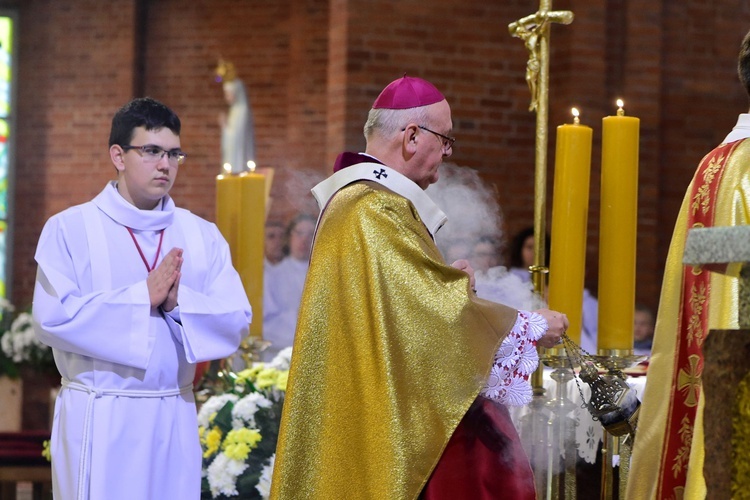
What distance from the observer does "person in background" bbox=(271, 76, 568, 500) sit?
2.94 metres

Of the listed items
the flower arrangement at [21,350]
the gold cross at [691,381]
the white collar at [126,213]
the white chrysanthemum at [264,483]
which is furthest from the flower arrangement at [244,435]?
the flower arrangement at [21,350]

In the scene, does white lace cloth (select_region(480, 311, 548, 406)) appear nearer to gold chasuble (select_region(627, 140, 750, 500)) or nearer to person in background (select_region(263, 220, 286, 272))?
gold chasuble (select_region(627, 140, 750, 500))

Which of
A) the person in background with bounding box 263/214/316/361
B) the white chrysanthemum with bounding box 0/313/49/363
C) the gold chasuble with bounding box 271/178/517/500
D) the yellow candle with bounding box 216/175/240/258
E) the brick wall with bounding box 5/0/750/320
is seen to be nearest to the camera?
the gold chasuble with bounding box 271/178/517/500

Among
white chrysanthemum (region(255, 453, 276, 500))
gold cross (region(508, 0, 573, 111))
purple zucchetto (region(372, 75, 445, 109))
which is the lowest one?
white chrysanthemum (region(255, 453, 276, 500))

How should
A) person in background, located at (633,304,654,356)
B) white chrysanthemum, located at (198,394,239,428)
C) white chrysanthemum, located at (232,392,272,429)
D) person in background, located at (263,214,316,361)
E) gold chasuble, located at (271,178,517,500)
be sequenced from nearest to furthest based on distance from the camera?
gold chasuble, located at (271,178,517,500), white chrysanthemum, located at (232,392,272,429), white chrysanthemum, located at (198,394,239,428), person in background, located at (633,304,654,356), person in background, located at (263,214,316,361)

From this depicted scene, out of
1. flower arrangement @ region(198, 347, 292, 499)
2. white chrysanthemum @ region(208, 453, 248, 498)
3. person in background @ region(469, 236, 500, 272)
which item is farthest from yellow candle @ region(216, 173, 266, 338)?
person in background @ region(469, 236, 500, 272)

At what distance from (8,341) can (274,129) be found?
11.2ft

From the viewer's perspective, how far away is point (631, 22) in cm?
842

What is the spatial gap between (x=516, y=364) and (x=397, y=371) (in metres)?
0.31

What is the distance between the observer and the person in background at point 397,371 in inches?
116

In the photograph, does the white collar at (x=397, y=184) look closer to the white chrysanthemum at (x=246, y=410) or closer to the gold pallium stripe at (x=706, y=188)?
the gold pallium stripe at (x=706, y=188)

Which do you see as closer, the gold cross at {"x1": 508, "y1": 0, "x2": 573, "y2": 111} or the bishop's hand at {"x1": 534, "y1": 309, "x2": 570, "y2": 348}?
the bishop's hand at {"x1": 534, "y1": 309, "x2": 570, "y2": 348}

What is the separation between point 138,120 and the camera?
3654mm

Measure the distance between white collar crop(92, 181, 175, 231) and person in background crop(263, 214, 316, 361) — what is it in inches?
175
